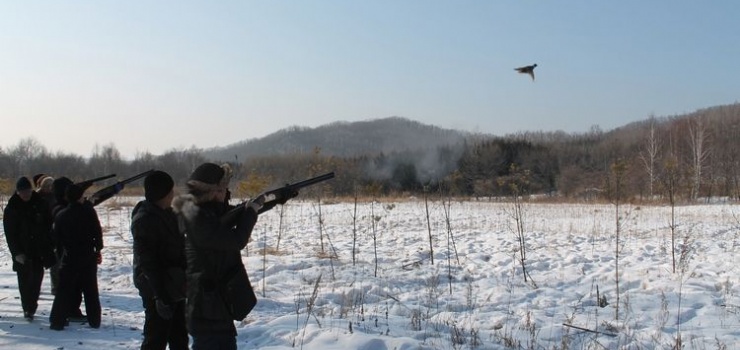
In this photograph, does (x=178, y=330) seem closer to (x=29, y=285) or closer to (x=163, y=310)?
(x=163, y=310)

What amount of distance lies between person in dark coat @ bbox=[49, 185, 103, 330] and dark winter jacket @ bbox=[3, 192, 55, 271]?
2.38ft

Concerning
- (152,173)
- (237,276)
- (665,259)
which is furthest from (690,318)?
(152,173)

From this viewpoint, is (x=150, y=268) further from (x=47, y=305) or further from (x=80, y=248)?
(x=47, y=305)

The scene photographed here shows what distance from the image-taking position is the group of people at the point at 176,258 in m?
3.69

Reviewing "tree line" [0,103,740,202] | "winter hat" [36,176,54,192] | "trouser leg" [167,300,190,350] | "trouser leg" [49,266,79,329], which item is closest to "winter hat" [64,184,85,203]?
"trouser leg" [49,266,79,329]

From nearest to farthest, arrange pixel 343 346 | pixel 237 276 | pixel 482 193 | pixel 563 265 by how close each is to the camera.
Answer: pixel 237 276
pixel 343 346
pixel 563 265
pixel 482 193

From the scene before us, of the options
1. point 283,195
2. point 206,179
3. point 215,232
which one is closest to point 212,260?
point 215,232

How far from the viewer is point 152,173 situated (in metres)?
4.76

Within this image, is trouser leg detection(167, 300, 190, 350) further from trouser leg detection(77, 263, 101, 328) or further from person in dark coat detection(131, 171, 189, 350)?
trouser leg detection(77, 263, 101, 328)

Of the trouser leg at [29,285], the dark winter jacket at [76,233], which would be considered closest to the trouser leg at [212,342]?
the dark winter jacket at [76,233]

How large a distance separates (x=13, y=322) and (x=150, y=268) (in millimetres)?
3527

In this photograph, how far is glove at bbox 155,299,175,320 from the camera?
4.29m

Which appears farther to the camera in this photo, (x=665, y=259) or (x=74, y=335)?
(x=665, y=259)

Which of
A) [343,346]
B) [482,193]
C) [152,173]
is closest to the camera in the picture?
[152,173]
